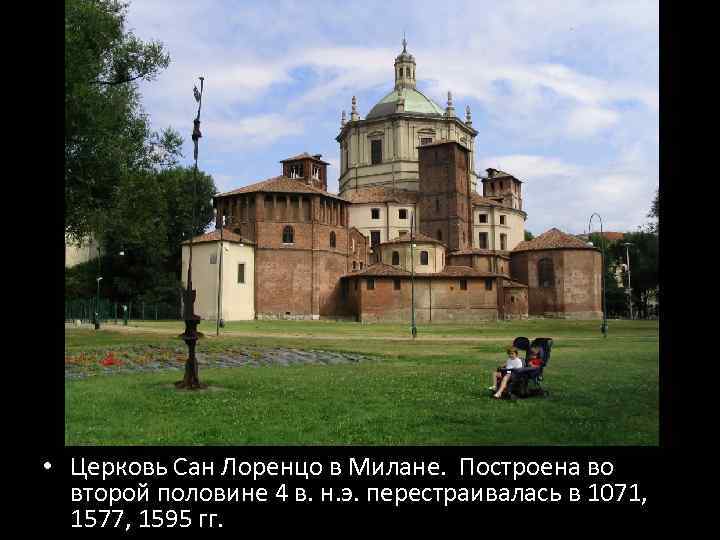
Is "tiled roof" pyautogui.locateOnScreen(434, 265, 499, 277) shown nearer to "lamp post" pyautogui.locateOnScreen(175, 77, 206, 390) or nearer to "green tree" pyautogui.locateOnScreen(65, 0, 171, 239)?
"green tree" pyautogui.locateOnScreen(65, 0, 171, 239)

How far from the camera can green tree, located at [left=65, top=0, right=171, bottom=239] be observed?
20.8 meters

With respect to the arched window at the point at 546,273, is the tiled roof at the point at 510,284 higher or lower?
lower

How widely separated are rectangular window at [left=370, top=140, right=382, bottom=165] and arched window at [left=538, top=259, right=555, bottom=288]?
75.5 ft

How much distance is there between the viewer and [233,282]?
53688 mm

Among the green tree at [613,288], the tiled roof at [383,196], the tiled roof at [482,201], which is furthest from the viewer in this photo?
the green tree at [613,288]

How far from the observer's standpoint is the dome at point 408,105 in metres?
76.9

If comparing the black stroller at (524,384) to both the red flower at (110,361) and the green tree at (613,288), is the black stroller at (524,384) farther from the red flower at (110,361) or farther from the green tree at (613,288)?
the green tree at (613,288)

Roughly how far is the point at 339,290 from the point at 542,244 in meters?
23.4

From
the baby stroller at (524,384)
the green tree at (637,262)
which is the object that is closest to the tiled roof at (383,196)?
the green tree at (637,262)

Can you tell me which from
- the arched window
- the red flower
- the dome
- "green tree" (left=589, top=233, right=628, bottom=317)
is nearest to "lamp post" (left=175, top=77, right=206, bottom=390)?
the red flower

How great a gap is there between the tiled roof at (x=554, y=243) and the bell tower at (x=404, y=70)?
90.9 ft

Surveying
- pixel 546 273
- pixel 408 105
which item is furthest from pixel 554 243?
pixel 408 105

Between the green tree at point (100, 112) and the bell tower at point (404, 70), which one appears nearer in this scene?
the green tree at point (100, 112)
